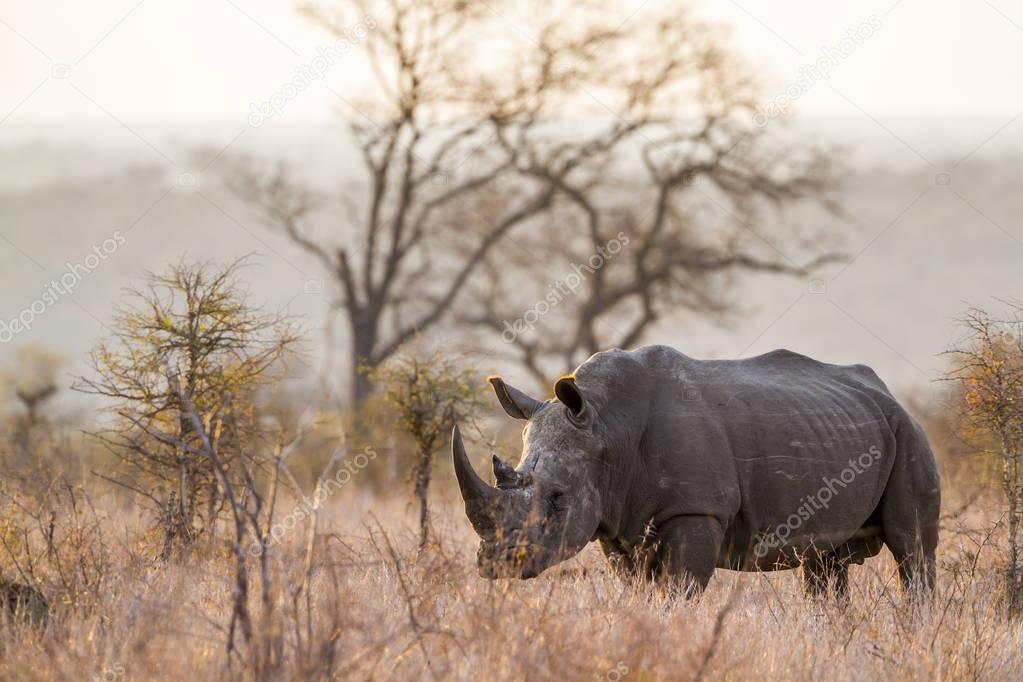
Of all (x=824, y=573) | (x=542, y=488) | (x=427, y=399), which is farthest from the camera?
(x=427, y=399)

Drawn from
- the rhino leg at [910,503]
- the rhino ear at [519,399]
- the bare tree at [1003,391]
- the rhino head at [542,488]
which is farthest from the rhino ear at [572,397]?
the rhino leg at [910,503]

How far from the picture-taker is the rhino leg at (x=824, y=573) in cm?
919

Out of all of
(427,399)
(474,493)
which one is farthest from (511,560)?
(427,399)

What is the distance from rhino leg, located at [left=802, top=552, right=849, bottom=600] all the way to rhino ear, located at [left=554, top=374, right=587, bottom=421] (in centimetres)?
213

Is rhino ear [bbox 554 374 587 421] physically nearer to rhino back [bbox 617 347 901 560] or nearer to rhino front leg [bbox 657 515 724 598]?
rhino back [bbox 617 347 901 560]

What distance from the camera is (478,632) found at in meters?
5.77

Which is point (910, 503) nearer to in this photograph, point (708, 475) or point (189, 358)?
point (708, 475)

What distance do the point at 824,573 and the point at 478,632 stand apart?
4.04m

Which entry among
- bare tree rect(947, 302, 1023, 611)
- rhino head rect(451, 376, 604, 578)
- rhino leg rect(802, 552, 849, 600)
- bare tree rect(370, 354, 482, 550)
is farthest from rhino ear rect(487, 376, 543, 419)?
bare tree rect(370, 354, 482, 550)

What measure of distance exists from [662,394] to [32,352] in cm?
1334

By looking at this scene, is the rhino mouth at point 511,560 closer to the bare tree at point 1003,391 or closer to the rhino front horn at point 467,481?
the rhino front horn at point 467,481

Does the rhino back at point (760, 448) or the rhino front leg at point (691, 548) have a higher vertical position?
the rhino back at point (760, 448)

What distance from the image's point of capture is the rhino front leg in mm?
7961

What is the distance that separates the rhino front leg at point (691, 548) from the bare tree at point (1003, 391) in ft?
6.43
